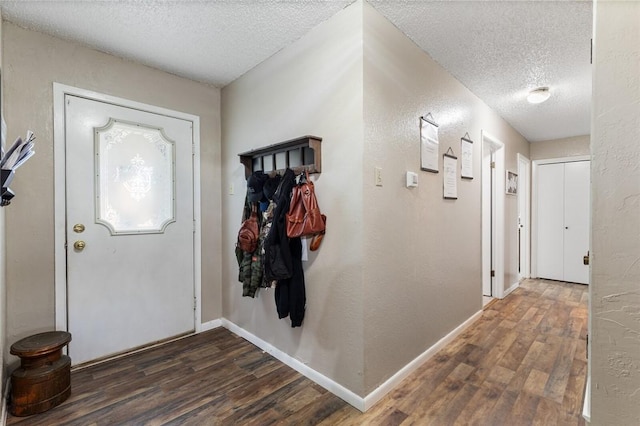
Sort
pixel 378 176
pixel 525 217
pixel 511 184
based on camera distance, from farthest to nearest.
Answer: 1. pixel 525 217
2. pixel 511 184
3. pixel 378 176

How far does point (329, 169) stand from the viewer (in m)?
1.89

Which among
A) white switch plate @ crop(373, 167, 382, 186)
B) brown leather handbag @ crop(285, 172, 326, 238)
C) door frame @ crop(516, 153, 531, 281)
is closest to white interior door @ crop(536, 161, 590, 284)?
door frame @ crop(516, 153, 531, 281)

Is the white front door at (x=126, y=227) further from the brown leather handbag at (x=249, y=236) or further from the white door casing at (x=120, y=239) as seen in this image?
the brown leather handbag at (x=249, y=236)

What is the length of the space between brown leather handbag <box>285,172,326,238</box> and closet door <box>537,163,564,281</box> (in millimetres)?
4752

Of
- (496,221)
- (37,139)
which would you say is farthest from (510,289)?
(37,139)

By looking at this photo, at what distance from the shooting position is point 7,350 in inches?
72.7

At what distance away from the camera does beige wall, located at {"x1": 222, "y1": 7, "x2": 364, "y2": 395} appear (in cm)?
174

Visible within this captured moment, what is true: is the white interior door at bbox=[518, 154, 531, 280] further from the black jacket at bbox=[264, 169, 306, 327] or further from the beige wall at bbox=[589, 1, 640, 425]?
the beige wall at bbox=[589, 1, 640, 425]

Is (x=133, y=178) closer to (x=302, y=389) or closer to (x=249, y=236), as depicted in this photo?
(x=249, y=236)

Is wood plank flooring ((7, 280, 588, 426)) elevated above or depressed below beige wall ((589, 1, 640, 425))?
below

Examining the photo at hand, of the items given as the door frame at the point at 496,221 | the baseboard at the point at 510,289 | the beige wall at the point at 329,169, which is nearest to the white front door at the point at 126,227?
the beige wall at the point at 329,169

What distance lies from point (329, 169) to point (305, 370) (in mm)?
1402

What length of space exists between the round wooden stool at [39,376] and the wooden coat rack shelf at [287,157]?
5.68 ft

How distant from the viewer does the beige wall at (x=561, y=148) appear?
180 inches
